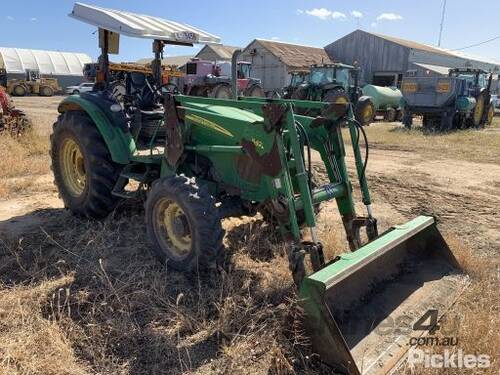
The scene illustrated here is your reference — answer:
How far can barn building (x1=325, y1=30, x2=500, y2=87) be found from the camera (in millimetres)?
31125

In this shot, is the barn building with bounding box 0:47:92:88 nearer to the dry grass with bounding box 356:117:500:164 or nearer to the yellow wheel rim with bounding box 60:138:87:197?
the dry grass with bounding box 356:117:500:164

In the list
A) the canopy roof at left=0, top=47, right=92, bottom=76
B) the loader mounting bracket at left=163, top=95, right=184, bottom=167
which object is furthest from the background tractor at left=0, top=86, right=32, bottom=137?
the canopy roof at left=0, top=47, right=92, bottom=76

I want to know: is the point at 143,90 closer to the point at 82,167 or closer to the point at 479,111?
the point at 82,167

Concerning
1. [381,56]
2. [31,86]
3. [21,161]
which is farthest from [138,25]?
[31,86]

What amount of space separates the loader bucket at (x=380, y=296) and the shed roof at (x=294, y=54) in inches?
1084

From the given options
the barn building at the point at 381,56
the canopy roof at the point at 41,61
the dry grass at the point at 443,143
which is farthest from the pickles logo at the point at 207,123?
the canopy roof at the point at 41,61

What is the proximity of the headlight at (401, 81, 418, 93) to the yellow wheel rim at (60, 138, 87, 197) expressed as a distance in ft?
41.1

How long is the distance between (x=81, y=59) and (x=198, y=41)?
52.1 metres

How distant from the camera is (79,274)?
373 cm

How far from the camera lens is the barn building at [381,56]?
3112cm

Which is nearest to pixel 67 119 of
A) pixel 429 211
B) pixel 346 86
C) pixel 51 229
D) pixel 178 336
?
pixel 51 229

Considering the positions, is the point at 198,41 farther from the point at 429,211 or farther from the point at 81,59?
the point at 81,59

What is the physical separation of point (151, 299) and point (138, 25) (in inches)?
99.0

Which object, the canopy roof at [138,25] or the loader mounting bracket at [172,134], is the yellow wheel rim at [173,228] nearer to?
the loader mounting bracket at [172,134]
